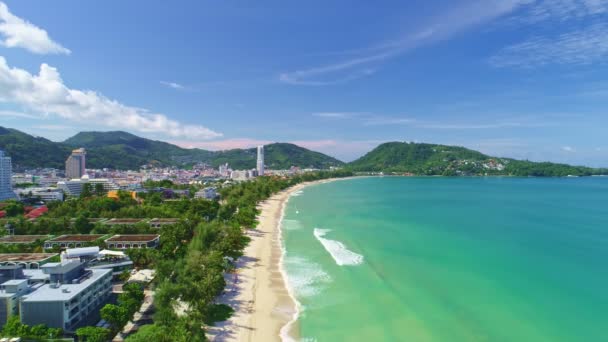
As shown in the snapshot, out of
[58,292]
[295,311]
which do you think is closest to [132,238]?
[58,292]

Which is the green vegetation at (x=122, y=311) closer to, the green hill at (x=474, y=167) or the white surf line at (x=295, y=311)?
the white surf line at (x=295, y=311)

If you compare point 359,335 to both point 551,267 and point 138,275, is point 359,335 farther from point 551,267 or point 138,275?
point 551,267

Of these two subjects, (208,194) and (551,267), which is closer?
(551,267)

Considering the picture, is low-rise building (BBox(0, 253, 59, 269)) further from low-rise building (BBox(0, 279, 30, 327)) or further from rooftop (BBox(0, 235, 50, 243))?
rooftop (BBox(0, 235, 50, 243))

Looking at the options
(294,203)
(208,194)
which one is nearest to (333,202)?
(294,203)

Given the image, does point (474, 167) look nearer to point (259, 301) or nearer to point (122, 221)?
point (122, 221)

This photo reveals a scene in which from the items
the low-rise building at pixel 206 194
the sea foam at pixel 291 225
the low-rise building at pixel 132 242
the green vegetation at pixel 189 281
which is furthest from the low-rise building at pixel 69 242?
the low-rise building at pixel 206 194
